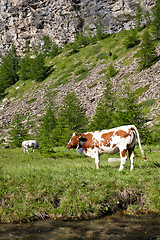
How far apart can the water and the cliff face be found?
108219mm

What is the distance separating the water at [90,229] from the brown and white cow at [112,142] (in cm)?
386

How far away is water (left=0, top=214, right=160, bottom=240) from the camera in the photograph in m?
5.15

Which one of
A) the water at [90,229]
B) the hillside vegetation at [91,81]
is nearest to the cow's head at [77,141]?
the water at [90,229]

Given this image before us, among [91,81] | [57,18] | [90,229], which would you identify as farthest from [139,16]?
[90,229]

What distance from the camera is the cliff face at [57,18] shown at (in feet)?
347

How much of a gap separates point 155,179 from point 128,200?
61.9 inches

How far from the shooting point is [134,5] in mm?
103812

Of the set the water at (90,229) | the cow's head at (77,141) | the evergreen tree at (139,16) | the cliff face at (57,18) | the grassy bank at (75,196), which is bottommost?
the water at (90,229)

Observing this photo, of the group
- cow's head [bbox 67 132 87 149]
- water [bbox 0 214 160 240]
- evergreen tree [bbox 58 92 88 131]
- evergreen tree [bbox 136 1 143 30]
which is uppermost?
evergreen tree [bbox 136 1 143 30]

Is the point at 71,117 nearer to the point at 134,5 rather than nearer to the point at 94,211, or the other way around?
the point at 94,211

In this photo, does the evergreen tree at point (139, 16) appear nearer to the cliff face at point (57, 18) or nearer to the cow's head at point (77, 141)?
the cliff face at point (57, 18)

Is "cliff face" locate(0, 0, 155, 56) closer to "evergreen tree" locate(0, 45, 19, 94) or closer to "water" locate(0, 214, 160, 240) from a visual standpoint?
"evergreen tree" locate(0, 45, 19, 94)

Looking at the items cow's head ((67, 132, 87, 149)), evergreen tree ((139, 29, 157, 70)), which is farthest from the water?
evergreen tree ((139, 29, 157, 70))

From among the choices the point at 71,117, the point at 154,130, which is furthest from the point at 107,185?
the point at 71,117
